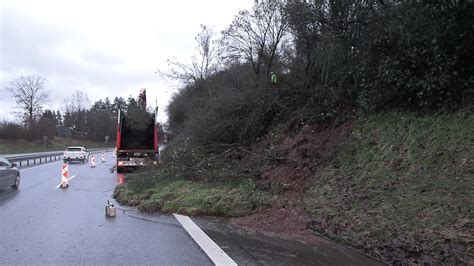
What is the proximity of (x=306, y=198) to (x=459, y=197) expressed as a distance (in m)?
3.95

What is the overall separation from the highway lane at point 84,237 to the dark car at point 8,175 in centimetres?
316

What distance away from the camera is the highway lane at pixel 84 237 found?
22.6ft

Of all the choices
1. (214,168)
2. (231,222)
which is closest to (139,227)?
(231,222)

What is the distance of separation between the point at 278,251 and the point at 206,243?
4.50ft

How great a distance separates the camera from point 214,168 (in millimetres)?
15297

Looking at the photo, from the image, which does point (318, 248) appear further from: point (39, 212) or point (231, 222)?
point (39, 212)

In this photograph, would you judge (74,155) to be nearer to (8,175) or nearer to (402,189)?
(8,175)

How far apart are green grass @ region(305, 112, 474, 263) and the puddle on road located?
1.26 feet

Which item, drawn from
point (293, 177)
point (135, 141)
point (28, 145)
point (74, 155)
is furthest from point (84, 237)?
point (28, 145)

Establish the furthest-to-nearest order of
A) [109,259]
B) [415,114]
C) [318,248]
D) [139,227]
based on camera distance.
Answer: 1. [415,114]
2. [139,227]
3. [318,248]
4. [109,259]

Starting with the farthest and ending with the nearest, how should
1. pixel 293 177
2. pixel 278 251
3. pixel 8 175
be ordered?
pixel 8 175 → pixel 293 177 → pixel 278 251

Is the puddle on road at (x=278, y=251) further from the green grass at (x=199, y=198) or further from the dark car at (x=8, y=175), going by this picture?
the dark car at (x=8, y=175)

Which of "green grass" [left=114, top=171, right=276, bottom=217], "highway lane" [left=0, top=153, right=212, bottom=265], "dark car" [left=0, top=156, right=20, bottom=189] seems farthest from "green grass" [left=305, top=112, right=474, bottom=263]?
→ "dark car" [left=0, top=156, right=20, bottom=189]

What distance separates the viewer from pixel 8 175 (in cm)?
1677
